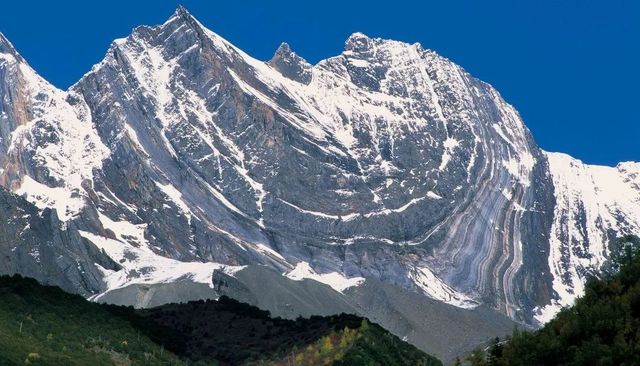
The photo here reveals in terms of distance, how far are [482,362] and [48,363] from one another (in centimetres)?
3620

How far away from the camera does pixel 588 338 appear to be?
50375 millimetres

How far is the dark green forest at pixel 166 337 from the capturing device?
289 ft

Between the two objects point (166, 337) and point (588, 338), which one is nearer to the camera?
point (588, 338)

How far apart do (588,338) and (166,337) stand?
60461mm

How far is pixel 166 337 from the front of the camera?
107 metres

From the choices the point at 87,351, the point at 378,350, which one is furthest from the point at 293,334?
the point at 87,351

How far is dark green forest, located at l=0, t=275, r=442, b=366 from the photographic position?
88.0m

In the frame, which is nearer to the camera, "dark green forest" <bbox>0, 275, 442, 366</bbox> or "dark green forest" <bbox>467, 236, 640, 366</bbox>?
"dark green forest" <bbox>467, 236, 640, 366</bbox>

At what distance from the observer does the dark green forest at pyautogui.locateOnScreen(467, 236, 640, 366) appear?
158 feet

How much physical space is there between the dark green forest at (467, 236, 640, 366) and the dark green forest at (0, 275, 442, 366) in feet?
110

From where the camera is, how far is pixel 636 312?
5169 centimetres

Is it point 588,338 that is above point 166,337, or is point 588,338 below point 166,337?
below

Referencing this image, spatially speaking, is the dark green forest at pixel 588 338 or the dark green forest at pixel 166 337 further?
the dark green forest at pixel 166 337

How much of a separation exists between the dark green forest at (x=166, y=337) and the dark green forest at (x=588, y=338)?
3351 cm
